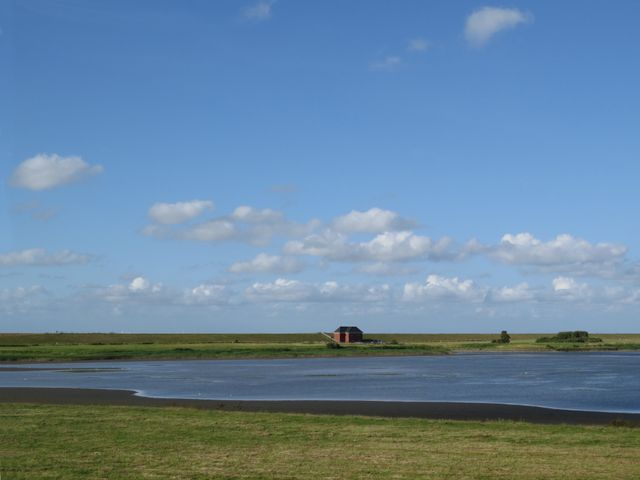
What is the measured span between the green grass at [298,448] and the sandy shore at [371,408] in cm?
621

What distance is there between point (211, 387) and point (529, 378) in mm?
33682

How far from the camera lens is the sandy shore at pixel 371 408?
39438 mm

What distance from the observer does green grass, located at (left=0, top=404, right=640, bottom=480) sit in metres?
21.4

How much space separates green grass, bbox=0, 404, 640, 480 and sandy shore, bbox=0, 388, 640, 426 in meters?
6.21

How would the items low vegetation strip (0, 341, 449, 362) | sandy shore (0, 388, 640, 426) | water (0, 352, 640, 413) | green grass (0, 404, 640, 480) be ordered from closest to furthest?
green grass (0, 404, 640, 480) → sandy shore (0, 388, 640, 426) → water (0, 352, 640, 413) → low vegetation strip (0, 341, 449, 362)

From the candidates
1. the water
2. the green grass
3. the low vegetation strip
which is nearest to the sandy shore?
the water

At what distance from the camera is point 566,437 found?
28891mm

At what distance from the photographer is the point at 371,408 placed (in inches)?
1745

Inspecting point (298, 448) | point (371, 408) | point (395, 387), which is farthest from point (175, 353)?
point (298, 448)

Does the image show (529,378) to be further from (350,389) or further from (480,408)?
(480,408)

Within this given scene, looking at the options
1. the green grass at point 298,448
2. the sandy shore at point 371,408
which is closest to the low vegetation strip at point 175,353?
the sandy shore at point 371,408

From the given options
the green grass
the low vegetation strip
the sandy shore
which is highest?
the green grass

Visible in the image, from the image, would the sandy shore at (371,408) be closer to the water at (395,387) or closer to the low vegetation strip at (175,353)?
the water at (395,387)

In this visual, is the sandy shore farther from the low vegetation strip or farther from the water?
the low vegetation strip
